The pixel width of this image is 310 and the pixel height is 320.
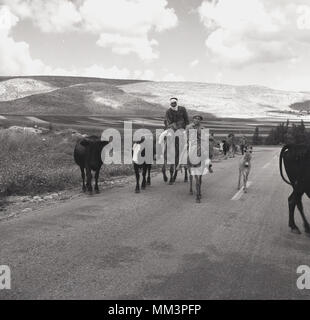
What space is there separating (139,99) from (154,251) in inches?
4341

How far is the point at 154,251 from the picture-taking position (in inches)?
258

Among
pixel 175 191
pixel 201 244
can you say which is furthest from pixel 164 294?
pixel 175 191

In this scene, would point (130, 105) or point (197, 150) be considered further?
point (130, 105)

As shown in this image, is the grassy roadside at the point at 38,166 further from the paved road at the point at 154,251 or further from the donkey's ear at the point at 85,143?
the paved road at the point at 154,251

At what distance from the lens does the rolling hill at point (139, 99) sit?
318 feet

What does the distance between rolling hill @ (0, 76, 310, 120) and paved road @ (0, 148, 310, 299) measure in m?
75.6

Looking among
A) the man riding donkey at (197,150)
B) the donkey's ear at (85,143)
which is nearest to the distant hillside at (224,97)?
the donkey's ear at (85,143)

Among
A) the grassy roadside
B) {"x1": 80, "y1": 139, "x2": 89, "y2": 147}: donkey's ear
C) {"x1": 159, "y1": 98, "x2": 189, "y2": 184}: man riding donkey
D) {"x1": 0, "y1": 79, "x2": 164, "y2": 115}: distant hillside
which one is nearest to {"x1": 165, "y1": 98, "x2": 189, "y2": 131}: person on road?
{"x1": 159, "y1": 98, "x2": 189, "y2": 184}: man riding donkey

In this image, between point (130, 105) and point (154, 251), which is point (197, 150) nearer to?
point (154, 251)

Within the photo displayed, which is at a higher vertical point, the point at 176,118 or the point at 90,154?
the point at 176,118

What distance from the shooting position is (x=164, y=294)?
195 inches

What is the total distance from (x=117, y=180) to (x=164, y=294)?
10.5 m

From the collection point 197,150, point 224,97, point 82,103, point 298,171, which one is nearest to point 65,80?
point 82,103

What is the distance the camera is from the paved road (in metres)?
5.12
